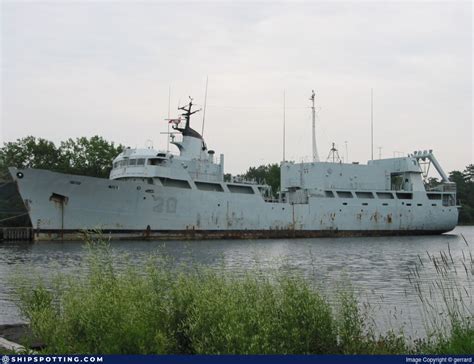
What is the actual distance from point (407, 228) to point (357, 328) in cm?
4669

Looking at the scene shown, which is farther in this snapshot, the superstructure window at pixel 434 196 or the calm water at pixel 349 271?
the superstructure window at pixel 434 196

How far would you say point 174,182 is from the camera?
1578 inches

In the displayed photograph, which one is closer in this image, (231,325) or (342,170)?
(231,325)

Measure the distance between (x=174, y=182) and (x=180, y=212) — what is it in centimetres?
234

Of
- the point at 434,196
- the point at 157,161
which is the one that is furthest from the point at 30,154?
the point at 434,196

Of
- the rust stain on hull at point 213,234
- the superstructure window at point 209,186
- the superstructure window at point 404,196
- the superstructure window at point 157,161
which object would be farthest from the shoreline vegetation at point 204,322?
the superstructure window at point 404,196

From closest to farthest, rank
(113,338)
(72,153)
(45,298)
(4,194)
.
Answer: (113,338)
(45,298)
(4,194)
(72,153)

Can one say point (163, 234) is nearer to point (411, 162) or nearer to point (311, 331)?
point (411, 162)

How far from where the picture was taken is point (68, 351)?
6625 mm

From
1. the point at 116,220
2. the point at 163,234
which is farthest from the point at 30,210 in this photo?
the point at 163,234

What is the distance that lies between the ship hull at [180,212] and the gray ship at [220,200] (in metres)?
0.07

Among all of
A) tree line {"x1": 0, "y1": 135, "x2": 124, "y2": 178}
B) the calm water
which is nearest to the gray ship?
the calm water

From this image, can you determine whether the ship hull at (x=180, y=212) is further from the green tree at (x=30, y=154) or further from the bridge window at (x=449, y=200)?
the green tree at (x=30, y=154)

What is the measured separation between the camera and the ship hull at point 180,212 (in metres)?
36.1
